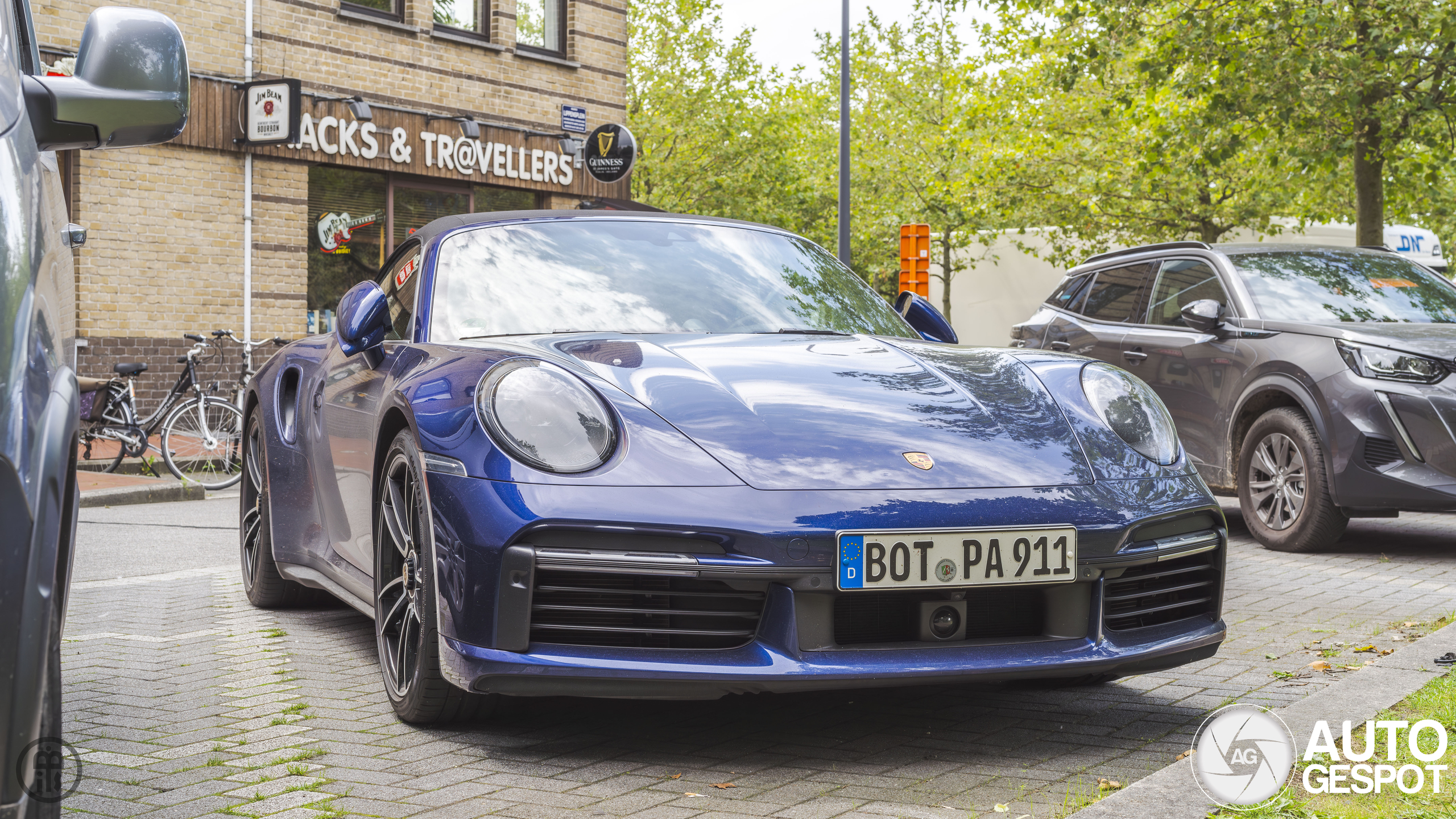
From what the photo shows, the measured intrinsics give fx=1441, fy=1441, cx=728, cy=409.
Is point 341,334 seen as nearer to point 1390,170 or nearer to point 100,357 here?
point 100,357

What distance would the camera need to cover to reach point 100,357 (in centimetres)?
1393

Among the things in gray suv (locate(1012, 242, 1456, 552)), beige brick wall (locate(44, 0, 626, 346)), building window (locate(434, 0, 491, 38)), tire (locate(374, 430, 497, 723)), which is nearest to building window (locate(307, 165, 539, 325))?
beige brick wall (locate(44, 0, 626, 346))

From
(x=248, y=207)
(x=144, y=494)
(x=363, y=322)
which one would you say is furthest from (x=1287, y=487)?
(x=248, y=207)

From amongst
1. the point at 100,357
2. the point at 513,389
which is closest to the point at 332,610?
the point at 513,389

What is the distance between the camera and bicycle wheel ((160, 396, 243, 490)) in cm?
1146

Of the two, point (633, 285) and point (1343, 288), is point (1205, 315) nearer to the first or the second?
point (1343, 288)

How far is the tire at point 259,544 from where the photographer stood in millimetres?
5539

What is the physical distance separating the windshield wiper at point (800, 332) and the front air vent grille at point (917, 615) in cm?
119

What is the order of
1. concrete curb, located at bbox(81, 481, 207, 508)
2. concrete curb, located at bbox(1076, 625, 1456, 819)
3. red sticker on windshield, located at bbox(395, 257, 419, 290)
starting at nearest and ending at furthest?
concrete curb, located at bbox(1076, 625, 1456, 819) → red sticker on windshield, located at bbox(395, 257, 419, 290) → concrete curb, located at bbox(81, 481, 207, 508)

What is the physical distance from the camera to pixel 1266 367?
777 centimetres

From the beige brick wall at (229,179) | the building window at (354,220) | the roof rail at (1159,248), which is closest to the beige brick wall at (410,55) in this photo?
the beige brick wall at (229,179)

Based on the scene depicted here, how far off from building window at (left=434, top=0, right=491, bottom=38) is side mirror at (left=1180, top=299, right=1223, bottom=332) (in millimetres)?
11974

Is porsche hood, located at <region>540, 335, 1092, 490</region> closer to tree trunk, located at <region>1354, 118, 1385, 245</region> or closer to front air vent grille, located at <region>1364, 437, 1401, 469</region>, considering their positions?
front air vent grille, located at <region>1364, 437, 1401, 469</region>

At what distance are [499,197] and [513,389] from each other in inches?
607
